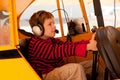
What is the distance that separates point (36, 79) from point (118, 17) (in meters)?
2.49

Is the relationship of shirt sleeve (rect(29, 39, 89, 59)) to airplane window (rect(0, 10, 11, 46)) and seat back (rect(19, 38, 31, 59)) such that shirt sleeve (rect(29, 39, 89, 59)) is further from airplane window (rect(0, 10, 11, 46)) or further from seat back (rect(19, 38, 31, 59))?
airplane window (rect(0, 10, 11, 46))

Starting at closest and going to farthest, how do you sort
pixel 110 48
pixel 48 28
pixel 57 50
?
pixel 110 48 < pixel 57 50 < pixel 48 28

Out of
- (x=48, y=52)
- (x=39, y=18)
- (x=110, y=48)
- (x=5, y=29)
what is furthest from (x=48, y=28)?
(x=110, y=48)

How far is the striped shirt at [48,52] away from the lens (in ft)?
6.10

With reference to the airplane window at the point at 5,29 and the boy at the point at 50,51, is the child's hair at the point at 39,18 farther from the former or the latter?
the airplane window at the point at 5,29

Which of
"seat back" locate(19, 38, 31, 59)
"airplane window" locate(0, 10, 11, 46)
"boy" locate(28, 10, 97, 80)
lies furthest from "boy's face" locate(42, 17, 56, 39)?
"airplane window" locate(0, 10, 11, 46)

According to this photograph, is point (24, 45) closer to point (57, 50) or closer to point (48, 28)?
point (48, 28)

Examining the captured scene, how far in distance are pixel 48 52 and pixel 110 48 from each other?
600 mm

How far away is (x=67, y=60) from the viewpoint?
282cm

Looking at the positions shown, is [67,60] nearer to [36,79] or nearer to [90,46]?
[90,46]

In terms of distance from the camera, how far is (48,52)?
1.98 m

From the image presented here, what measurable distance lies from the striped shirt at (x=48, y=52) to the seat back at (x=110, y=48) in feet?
0.91

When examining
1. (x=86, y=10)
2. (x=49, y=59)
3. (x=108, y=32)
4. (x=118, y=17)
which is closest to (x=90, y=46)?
(x=108, y=32)

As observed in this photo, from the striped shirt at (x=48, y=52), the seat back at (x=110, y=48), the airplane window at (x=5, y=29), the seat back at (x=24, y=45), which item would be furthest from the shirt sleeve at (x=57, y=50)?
the airplane window at (x=5, y=29)
